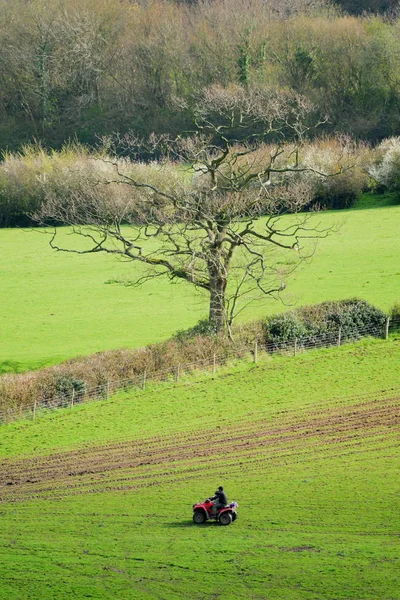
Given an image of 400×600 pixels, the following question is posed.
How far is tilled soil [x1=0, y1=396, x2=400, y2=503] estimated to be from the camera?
34125 millimetres

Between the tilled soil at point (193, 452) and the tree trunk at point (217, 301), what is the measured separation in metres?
10.3

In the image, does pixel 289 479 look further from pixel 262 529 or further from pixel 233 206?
pixel 233 206

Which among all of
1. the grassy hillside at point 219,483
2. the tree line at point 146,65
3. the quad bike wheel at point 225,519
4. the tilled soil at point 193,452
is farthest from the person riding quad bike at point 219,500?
the tree line at point 146,65

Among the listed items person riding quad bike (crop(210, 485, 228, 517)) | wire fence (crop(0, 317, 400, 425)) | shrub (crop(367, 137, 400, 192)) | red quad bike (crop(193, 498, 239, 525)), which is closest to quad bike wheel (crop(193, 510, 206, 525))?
red quad bike (crop(193, 498, 239, 525))

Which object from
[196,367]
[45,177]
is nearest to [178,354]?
[196,367]

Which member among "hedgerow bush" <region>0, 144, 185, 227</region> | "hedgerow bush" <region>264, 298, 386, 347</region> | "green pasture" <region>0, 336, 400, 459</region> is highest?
"hedgerow bush" <region>0, 144, 185, 227</region>

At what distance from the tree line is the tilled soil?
7714 centimetres

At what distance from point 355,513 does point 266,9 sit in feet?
412

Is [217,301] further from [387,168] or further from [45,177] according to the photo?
[45,177]

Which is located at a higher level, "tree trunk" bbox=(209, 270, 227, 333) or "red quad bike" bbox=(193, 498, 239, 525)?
"tree trunk" bbox=(209, 270, 227, 333)

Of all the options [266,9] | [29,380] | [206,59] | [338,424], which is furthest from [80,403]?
[266,9]

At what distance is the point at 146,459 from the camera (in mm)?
Answer: 36094

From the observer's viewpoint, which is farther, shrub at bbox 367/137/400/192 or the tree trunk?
shrub at bbox 367/137/400/192

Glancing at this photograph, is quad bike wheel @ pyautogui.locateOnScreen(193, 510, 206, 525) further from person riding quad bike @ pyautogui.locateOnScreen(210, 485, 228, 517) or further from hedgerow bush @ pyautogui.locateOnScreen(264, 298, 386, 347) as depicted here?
hedgerow bush @ pyautogui.locateOnScreen(264, 298, 386, 347)
